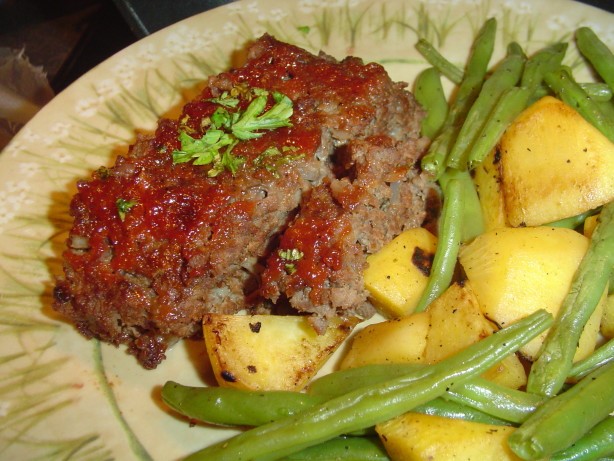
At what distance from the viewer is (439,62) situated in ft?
17.3

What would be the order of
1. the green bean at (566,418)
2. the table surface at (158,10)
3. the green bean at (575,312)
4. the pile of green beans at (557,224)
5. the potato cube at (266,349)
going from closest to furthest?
the green bean at (566,418)
the pile of green beans at (557,224)
the green bean at (575,312)
the potato cube at (266,349)
the table surface at (158,10)

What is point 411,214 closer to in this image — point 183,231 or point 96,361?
point 183,231

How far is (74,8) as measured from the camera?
764cm

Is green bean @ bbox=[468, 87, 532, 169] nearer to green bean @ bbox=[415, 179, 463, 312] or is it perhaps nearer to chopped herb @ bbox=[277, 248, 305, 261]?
green bean @ bbox=[415, 179, 463, 312]

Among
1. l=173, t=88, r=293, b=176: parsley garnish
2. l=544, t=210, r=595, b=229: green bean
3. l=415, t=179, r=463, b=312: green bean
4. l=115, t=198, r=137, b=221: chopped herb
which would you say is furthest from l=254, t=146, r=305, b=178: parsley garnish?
l=544, t=210, r=595, b=229: green bean

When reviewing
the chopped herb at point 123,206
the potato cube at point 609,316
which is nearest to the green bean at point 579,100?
the potato cube at point 609,316

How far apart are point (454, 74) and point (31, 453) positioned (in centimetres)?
435

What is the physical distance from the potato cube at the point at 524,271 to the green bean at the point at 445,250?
0.11 metres

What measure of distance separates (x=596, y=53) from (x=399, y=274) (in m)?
2.75

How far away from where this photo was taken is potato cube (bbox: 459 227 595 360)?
11.6 ft

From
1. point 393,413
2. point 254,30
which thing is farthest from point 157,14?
point 393,413

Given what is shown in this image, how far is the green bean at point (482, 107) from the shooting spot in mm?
4191

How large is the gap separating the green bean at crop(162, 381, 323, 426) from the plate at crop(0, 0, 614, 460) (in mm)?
380

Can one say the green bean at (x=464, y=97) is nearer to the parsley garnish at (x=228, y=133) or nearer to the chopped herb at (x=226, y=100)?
the parsley garnish at (x=228, y=133)
